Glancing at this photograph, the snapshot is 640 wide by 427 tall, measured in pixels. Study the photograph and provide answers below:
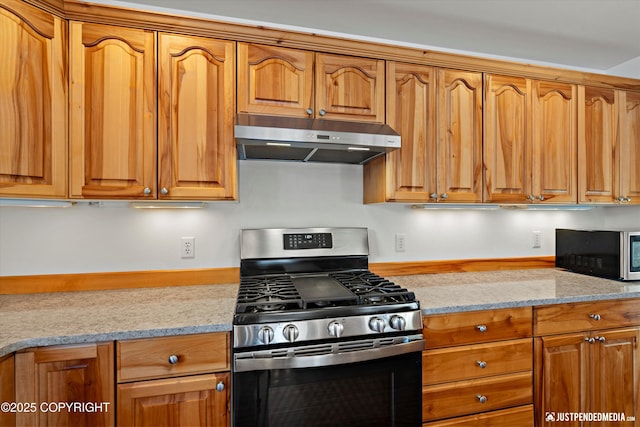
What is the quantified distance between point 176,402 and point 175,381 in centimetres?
8

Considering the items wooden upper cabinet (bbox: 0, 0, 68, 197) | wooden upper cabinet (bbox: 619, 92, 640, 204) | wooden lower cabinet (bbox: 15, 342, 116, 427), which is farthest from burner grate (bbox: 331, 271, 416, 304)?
wooden upper cabinet (bbox: 619, 92, 640, 204)

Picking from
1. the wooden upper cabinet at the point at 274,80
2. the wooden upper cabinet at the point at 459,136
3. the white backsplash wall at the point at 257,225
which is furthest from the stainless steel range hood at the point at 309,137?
the wooden upper cabinet at the point at 459,136

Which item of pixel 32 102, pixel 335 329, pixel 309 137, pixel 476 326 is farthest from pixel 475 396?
pixel 32 102

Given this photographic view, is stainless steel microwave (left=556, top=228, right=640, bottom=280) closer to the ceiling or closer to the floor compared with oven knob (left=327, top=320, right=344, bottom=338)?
closer to the ceiling

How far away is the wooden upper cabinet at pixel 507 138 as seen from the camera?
1967 mm

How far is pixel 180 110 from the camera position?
157 centimetres

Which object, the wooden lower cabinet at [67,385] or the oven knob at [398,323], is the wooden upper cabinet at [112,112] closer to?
the wooden lower cabinet at [67,385]

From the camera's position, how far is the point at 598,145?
2152mm

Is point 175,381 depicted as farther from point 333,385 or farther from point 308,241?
point 308,241

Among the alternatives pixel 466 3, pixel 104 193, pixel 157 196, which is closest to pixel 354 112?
pixel 466 3

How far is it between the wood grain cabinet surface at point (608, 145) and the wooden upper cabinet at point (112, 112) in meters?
2.50

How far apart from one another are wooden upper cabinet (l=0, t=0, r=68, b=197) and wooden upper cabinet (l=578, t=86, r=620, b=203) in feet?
9.31

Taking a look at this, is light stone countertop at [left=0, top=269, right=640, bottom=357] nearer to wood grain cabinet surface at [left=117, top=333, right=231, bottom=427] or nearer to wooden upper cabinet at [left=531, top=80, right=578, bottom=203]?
wood grain cabinet surface at [left=117, top=333, right=231, bottom=427]

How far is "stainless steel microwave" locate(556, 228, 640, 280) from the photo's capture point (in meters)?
A: 1.96
